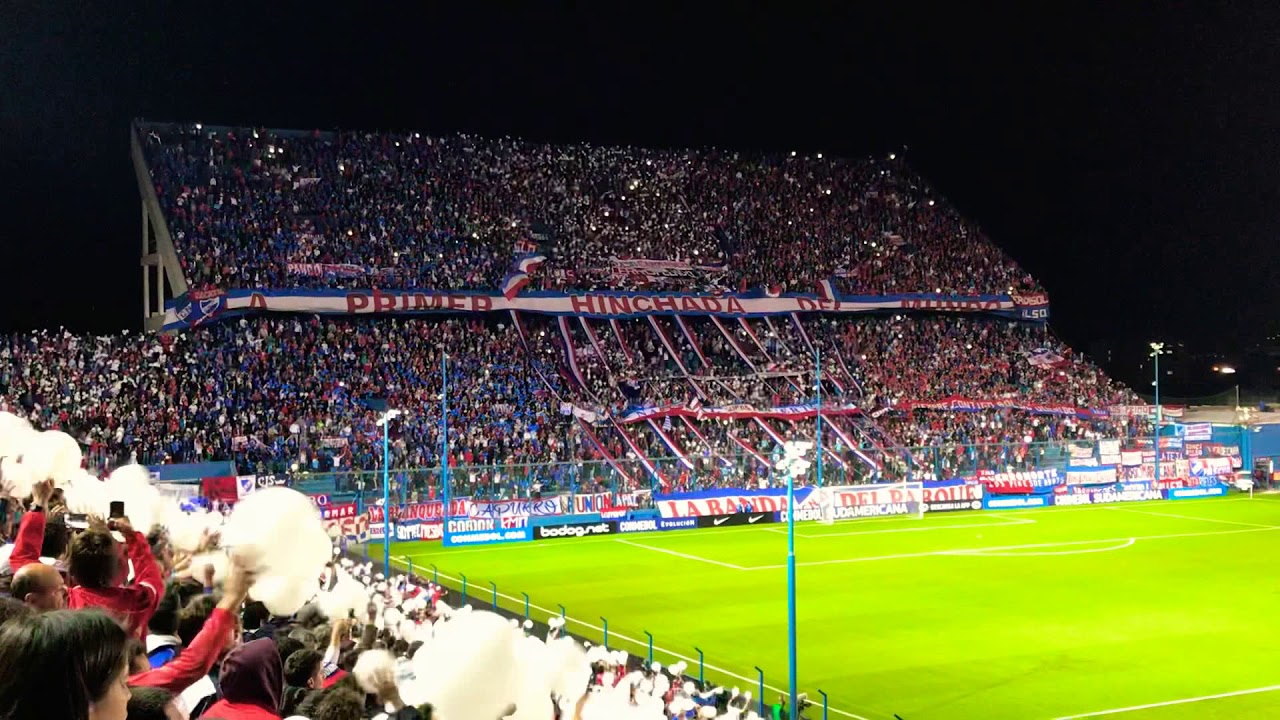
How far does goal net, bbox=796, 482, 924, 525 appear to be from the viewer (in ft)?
141

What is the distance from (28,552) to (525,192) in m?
52.6

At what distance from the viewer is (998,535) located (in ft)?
129

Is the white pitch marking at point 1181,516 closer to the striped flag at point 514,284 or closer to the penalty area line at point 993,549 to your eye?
the penalty area line at point 993,549

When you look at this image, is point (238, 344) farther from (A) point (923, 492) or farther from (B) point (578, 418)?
(A) point (923, 492)

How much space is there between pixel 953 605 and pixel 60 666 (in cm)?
2577

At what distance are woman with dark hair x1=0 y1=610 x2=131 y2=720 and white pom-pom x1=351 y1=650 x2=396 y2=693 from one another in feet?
6.04

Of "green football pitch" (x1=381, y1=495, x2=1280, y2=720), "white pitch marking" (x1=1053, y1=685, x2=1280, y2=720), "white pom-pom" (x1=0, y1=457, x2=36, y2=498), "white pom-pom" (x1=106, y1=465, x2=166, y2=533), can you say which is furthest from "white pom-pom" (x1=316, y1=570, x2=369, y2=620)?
"white pitch marking" (x1=1053, y1=685, x2=1280, y2=720)

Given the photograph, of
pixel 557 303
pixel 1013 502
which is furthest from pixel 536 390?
pixel 1013 502

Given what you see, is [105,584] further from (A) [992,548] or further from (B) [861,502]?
(B) [861,502]

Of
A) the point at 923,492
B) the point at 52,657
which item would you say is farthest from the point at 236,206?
the point at 52,657

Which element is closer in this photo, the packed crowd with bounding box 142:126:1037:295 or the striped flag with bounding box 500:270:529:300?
the packed crowd with bounding box 142:126:1037:295

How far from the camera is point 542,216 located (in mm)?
57812

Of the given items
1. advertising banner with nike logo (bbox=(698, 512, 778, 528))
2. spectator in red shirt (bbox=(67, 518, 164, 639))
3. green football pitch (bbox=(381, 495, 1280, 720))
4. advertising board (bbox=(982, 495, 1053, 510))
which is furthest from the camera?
advertising board (bbox=(982, 495, 1053, 510))

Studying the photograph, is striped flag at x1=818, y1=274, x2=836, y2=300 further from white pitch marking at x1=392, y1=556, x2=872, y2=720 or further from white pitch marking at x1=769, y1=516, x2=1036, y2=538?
white pitch marking at x1=392, y1=556, x2=872, y2=720
